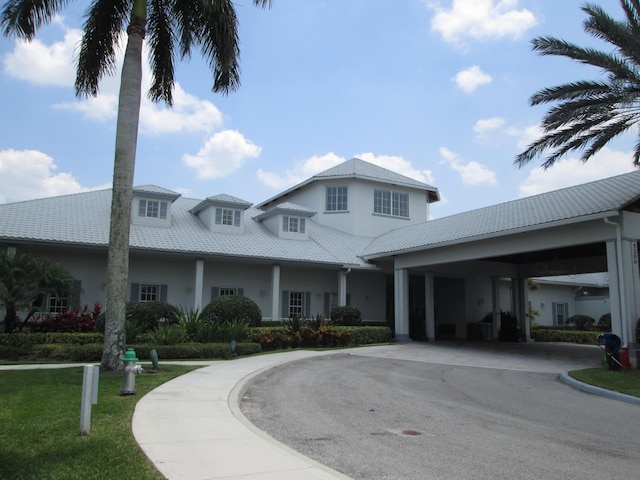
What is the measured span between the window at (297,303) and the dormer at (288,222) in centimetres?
301

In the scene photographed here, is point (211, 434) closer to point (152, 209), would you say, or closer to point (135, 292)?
point (135, 292)

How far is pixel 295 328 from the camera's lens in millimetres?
20766

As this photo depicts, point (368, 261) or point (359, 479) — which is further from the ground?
point (368, 261)

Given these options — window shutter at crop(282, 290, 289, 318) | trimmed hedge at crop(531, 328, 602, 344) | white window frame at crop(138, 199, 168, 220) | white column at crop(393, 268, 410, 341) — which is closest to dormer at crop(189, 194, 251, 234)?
white window frame at crop(138, 199, 168, 220)

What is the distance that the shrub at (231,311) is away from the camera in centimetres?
1980

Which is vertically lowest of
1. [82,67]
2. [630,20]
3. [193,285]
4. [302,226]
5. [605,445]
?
[605,445]

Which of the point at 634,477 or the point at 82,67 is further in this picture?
the point at 82,67

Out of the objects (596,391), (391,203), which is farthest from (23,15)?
(391,203)

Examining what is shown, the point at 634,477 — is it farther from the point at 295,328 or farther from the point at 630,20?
the point at 295,328

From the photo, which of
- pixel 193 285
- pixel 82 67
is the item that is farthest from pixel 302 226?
pixel 82 67

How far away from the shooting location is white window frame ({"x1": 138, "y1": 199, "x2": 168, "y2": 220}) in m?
23.8

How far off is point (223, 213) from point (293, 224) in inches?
153

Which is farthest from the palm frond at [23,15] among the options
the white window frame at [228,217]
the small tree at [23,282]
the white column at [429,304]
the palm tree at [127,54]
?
the white column at [429,304]

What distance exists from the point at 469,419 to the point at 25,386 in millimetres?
8112
